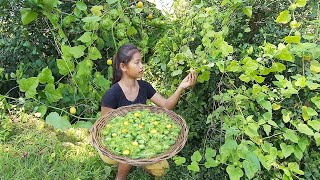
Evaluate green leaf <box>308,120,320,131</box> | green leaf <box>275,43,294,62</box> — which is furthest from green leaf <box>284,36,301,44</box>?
green leaf <box>308,120,320,131</box>

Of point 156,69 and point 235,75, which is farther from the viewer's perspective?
point 156,69

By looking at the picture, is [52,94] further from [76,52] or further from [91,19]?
[91,19]

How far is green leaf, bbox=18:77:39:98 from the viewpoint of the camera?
8.16ft

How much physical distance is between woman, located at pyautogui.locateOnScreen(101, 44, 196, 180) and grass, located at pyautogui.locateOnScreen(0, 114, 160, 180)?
0.96ft

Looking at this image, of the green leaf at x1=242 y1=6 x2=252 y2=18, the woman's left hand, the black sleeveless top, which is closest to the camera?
the green leaf at x1=242 y1=6 x2=252 y2=18

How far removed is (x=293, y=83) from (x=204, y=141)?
2.32 ft

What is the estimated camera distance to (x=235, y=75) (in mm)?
2217

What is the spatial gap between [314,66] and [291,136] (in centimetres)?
40

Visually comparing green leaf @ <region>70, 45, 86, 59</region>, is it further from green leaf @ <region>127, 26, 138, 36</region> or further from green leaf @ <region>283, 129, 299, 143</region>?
green leaf @ <region>283, 129, 299, 143</region>

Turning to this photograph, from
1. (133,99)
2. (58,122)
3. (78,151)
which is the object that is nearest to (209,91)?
(133,99)

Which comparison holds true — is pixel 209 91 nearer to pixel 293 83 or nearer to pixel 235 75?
pixel 235 75

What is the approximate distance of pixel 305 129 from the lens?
1979mm

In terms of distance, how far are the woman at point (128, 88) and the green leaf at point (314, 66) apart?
0.70 meters

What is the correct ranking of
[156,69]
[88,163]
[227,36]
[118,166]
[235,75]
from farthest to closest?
1. [156,69]
2. [88,163]
3. [118,166]
4. [227,36]
5. [235,75]
